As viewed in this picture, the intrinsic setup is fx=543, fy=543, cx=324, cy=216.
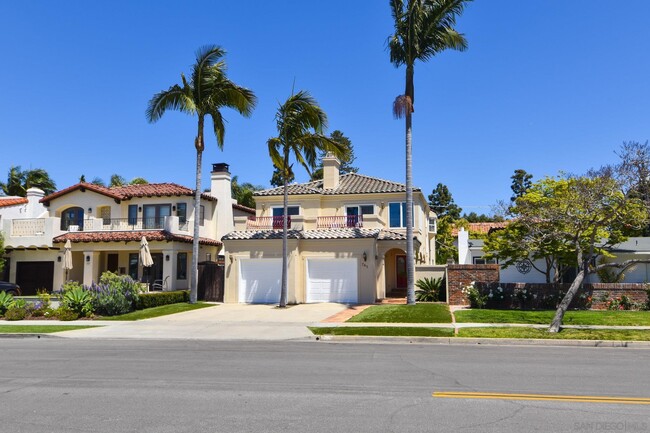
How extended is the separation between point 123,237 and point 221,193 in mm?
7263

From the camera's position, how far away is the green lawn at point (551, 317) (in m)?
17.9

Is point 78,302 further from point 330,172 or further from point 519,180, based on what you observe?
point 519,180

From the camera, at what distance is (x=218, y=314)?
22.7m

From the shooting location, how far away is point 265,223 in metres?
30.4

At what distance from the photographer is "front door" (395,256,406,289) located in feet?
109

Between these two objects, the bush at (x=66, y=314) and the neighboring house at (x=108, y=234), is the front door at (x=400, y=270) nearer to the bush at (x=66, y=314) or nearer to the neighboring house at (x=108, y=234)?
the neighboring house at (x=108, y=234)

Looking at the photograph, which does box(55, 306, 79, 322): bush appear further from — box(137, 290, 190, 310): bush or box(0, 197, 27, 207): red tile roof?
box(0, 197, 27, 207): red tile roof

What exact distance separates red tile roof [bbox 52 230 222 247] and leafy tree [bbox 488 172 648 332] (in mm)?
17866

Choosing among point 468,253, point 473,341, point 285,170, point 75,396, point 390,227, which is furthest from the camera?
point 468,253

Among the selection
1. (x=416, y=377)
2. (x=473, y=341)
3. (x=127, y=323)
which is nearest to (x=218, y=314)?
(x=127, y=323)

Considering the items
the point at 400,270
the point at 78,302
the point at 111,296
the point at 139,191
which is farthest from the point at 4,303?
the point at 400,270

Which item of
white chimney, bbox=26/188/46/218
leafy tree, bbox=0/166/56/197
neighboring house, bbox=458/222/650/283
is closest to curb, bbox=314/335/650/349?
neighboring house, bbox=458/222/650/283

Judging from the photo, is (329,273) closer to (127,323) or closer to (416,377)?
(127,323)

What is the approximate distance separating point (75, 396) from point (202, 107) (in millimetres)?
20056
